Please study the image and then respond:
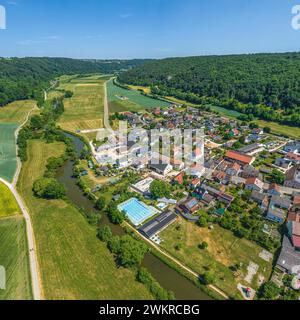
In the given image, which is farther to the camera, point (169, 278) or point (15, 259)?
point (15, 259)

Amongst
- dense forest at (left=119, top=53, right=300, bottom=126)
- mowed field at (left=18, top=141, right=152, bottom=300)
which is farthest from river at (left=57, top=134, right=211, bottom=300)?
dense forest at (left=119, top=53, right=300, bottom=126)

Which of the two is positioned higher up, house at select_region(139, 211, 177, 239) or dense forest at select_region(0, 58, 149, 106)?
dense forest at select_region(0, 58, 149, 106)

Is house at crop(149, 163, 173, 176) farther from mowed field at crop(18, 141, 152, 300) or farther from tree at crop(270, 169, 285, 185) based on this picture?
tree at crop(270, 169, 285, 185)

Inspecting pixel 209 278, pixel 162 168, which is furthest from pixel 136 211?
pixel 209 278

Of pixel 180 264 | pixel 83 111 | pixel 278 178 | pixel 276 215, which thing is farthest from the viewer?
pixel 83 111

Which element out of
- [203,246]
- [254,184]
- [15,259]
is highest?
[254,184]

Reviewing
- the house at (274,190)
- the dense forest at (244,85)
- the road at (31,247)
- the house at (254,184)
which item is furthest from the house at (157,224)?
the dense forest at (244,85)

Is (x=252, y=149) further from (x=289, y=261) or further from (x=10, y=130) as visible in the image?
(x=10, y=130)
